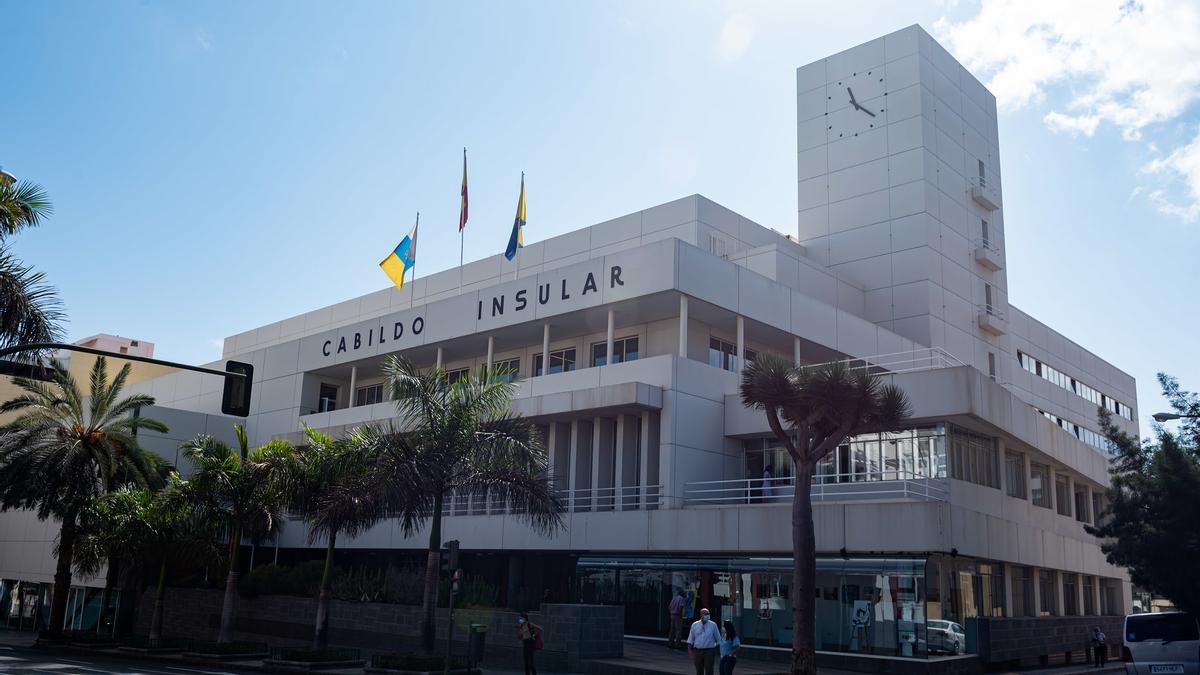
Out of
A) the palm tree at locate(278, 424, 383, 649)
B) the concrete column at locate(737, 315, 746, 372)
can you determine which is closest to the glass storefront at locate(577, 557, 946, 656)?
the concrete column at locate(737, 315, 746, 372)

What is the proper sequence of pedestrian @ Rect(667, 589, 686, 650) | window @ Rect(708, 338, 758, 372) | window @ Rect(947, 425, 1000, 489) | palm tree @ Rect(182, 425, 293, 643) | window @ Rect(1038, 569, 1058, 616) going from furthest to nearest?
window @ Rect(708, 338, 758, 372) < window @ Rect(1038, 569, 1058, 616) < palm tree @ Rect(182, 425, 293, 643) < window @ Rect(947, 425, 1000, 489) < pedestrian @ Rect(667, 589, 686, 650)

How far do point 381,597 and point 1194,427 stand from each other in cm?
2524

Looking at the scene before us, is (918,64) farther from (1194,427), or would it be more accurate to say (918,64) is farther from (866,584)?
(866,584)

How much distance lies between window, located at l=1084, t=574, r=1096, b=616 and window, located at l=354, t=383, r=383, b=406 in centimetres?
3323

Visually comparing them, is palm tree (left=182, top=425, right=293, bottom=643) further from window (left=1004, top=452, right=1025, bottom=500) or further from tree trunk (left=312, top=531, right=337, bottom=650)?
window (left=1004, top=452, right=1025, bottom=500)

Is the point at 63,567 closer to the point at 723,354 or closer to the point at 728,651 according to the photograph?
the point at 723,354

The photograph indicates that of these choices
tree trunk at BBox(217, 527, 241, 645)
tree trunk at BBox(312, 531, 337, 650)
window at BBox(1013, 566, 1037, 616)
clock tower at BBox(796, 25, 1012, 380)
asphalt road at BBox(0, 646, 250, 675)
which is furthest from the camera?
clock tower at BBox(796, 25, 1012, 380)

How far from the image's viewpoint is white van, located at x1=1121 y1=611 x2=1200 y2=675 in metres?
20.7

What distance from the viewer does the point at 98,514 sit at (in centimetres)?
3447

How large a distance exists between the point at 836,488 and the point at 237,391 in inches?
785

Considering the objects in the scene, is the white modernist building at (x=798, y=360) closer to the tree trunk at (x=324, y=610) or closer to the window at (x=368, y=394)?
the window at (x=368, y=394)

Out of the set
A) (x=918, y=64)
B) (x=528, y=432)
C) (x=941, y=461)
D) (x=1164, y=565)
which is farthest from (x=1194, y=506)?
(x=918, y=64)

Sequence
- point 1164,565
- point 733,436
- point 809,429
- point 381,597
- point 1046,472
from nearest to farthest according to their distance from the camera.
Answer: point 809,429 → point 1164,565 → point 381,597 → point 733,436 → point 1046,472

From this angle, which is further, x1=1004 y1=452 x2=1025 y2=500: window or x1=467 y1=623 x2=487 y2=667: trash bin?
x1=1004 y1=452 x2=1025 y2=500: window
